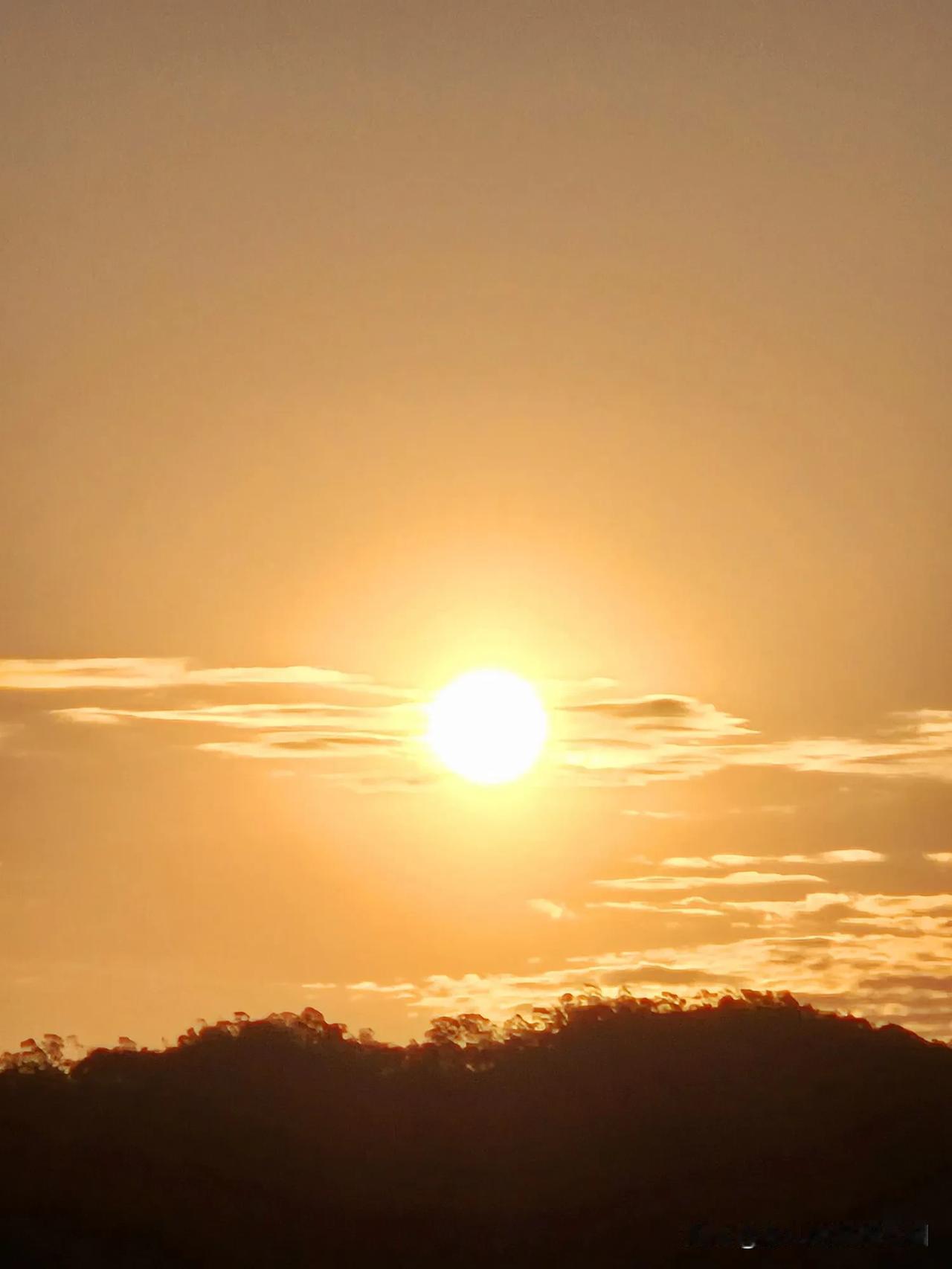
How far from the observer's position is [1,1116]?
11962cm

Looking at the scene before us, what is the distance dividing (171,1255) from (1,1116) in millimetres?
13836

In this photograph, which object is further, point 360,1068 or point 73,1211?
point 360,1068

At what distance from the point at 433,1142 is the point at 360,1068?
6.35 metres

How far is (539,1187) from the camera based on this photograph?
119562 mm

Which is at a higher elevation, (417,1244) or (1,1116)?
(1,1116)

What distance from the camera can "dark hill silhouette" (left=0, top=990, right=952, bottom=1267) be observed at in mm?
113750

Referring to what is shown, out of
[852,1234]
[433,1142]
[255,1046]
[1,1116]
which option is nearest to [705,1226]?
[852,1234]

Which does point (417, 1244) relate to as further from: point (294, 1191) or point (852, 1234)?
point (852, 1234)

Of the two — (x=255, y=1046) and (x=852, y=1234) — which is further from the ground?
(x=255, y=1046)

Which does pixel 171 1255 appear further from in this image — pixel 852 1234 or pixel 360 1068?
pixel 852 1234

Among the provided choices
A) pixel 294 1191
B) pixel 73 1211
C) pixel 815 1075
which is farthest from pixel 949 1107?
pixel 73 1211

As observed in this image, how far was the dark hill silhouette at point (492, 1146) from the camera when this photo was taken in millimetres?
113750

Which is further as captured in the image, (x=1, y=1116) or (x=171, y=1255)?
(x=1, y=1116)

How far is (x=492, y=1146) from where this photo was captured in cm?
12331
